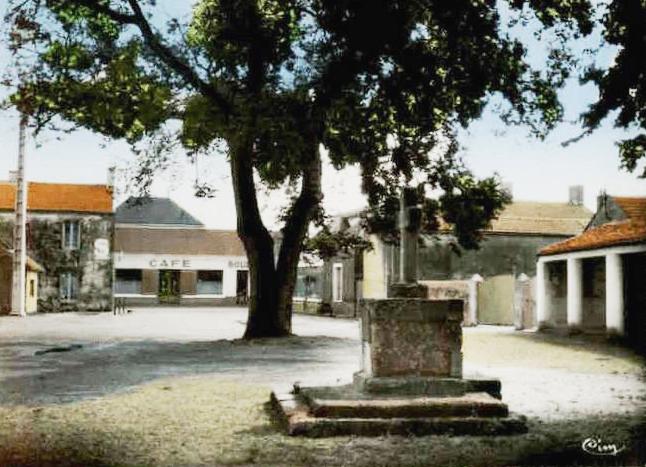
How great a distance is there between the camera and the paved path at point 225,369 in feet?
34.7

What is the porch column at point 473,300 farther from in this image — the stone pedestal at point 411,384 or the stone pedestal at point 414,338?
the stone pedestal at point 414,338

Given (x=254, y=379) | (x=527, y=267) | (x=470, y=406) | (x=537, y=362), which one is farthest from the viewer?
(x=527, y=267)

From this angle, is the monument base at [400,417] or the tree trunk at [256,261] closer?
the monument base at [400,417]

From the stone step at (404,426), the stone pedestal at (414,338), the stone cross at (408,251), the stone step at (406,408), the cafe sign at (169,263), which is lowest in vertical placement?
the stone step at (404,426)

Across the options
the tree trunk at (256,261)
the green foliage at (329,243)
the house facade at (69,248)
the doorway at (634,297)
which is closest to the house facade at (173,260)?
the house facade at (69,248)

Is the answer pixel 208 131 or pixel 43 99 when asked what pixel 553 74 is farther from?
pixel 43 99

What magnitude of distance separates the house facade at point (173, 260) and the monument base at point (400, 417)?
172 ft

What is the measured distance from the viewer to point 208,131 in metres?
20.8

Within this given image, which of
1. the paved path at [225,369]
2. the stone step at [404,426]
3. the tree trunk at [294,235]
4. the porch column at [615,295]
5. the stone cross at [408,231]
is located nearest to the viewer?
the stone step at [404,426]

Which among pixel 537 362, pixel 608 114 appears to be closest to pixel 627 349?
pixel 537 362

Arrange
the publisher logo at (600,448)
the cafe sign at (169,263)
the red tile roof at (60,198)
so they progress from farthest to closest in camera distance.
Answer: the cafe sign at (169,263) → the red tile roof at (60,198) → the publisher logo at (600,448)

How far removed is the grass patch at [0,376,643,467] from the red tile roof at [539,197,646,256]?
14348 millimetres

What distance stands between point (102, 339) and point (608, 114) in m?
18.6

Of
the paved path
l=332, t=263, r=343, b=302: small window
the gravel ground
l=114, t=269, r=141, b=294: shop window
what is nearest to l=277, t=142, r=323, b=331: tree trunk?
the paved path
